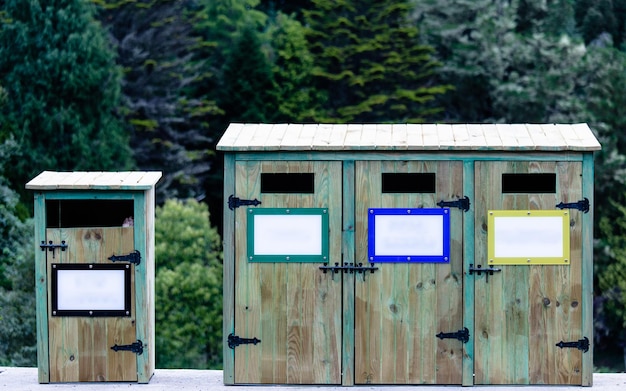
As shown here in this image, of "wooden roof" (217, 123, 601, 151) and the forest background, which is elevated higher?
the forest background

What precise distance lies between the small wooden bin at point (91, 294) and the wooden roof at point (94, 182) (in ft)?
0.11

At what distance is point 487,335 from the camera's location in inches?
484

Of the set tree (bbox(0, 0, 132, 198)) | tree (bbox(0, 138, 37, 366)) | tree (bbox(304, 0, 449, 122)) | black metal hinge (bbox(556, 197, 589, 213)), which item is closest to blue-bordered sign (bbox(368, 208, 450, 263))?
black metal hinge (bbox(556, 197, 589, 213))

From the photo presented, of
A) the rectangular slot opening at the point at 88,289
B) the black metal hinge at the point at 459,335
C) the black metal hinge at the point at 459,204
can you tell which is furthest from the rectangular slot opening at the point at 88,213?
the black metal hinge at the point at 459,335

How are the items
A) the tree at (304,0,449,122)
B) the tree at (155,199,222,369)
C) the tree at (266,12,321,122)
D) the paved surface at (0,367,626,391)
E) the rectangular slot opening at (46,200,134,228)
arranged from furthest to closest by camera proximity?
the tree at (266,12,321,122), the tree at (304,0,449,122), the tree at (155,199,222,369), the rectangular slot opening at (46,200,134,228), the paved surface at (0,367,626,391)

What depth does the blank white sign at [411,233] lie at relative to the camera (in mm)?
12297

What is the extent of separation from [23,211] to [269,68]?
17.5 m

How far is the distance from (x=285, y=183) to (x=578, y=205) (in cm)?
262

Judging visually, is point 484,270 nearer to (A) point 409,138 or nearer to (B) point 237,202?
(A) point 409,138

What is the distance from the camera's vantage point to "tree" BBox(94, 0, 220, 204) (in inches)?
1868

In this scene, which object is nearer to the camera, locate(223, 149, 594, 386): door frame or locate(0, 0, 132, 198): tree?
locate(223, 149, 594, 386): door frame

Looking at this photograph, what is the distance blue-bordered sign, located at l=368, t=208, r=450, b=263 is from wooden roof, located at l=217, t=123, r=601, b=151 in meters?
0.57

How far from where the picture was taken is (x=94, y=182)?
12367 mm

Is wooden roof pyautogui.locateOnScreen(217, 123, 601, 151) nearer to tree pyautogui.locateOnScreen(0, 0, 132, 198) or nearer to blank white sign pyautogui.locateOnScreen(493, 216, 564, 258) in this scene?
blank white sign pyautogui.locateOnScreen(493, 216, 564, 258)
